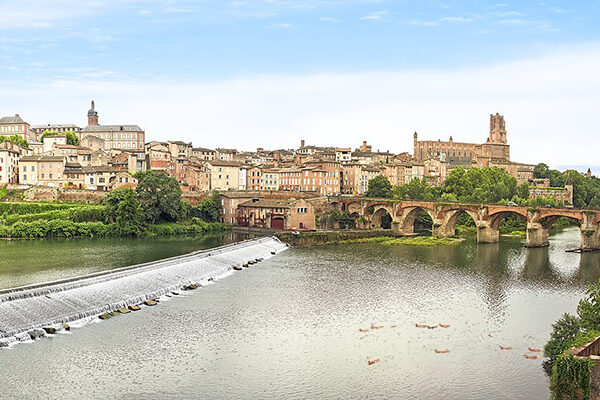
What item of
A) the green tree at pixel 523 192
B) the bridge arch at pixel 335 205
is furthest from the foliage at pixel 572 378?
the green tree at pixel 523 192

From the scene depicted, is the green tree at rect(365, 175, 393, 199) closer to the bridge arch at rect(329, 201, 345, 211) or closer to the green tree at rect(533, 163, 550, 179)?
the bridge arch at rect(329, 201, 345, 211)

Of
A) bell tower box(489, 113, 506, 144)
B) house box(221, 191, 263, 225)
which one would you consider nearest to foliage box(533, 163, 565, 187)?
bell tower box(489, 113, 506, 144)

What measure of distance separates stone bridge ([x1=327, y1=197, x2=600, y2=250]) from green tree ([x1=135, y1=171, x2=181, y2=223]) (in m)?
19.5

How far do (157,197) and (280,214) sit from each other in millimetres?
13219

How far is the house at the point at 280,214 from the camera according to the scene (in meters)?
64.2

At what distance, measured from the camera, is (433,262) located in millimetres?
45844

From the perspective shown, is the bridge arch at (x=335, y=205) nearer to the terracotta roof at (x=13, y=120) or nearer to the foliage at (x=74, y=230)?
the foliage at (x=74, y=230)

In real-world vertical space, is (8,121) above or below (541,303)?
above

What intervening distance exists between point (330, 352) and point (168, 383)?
6.57m

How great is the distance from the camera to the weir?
25.0 meters

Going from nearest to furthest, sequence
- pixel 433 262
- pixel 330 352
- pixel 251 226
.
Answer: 1. pixel 330 352
2. pixel 433 262
3. pixel 251 226

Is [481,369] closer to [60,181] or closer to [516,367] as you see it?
[516,367]

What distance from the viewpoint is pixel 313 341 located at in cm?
2489

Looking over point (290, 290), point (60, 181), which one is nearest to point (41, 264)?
point (290, 290)
